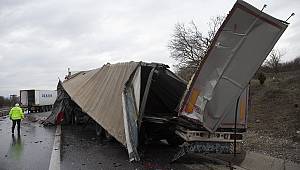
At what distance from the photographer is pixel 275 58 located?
54.8m

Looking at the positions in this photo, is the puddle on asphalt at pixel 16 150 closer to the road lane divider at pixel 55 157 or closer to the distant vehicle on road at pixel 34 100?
the road lane divider at pixel 55 157

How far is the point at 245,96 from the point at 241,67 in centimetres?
157

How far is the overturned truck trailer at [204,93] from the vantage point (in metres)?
7.42

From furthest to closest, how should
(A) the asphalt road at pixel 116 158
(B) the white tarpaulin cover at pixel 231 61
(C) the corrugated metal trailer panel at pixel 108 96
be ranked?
(C) the corrugated metal trailer panel at pixel 108 96 → (A) the asphalt road at pixel 116 158 → (B) the white tarpaulin cover at pixel 231 61

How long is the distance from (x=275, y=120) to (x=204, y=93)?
1017cm

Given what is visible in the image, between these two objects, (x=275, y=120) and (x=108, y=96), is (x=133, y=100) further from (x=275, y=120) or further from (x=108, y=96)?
(x=275, y=120)

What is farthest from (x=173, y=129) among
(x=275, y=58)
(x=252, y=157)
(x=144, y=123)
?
(x=275, y=58)

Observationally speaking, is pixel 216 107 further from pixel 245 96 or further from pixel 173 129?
pixel 173 129

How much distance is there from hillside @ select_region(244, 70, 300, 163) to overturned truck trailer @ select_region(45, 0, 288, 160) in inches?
93.9

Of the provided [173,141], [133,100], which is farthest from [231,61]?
[173,141]

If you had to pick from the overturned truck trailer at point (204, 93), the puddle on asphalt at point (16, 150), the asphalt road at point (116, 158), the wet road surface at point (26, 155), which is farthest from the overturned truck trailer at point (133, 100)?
the puddle on asphalt at point (16, 150)

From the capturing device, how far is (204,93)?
801 centimetres

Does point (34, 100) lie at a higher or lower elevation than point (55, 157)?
lower

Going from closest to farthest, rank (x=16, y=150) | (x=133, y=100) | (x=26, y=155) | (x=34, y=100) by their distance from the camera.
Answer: (x=133, y=100) < (x=26, y=155) < (x=16, y=150) < (x=34, y=100)
